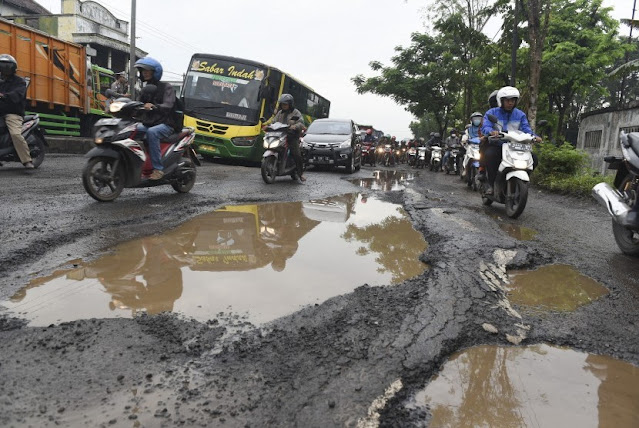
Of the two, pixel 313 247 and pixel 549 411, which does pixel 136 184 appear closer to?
pixel 313 247

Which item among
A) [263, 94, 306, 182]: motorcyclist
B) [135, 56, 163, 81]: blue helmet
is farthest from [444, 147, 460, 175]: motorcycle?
[135, 56, 163, 81]: blue helmet

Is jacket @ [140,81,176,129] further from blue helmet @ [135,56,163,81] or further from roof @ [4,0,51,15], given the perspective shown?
roof @ [4,0,51,15]

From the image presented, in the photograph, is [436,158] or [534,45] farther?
[436,158]

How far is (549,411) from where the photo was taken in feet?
5.69

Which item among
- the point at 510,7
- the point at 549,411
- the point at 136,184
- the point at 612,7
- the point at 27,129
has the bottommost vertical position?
the point at 549,411

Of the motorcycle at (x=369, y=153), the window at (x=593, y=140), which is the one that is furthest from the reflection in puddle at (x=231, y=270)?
the window at (x=593, y=140)

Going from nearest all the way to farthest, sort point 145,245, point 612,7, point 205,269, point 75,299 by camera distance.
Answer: point 75,299 < point 205,269 < point 145,245 < point 612,7

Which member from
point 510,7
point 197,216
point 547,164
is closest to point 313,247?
point 197,216

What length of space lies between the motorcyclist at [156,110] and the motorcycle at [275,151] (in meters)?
2.65

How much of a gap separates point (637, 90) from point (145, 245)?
49.0 meters

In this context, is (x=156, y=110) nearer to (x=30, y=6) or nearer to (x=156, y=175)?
(x=156, y=175)

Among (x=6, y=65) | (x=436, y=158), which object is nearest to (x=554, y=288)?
(x=6, y=65)

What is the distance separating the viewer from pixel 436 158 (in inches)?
699

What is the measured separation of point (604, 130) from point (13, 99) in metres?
20.2
